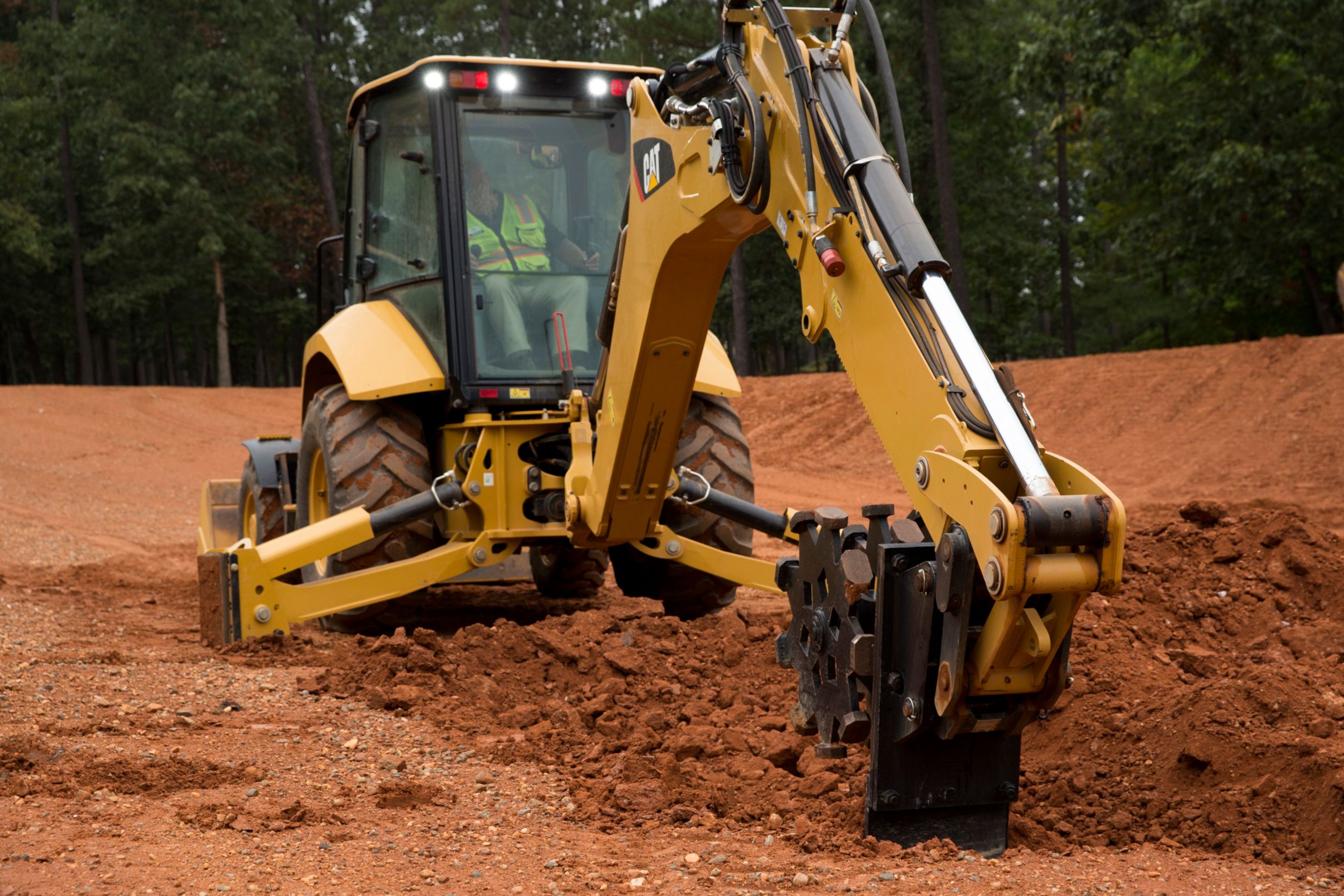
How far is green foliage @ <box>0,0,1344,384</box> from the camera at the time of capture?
20.8 meters

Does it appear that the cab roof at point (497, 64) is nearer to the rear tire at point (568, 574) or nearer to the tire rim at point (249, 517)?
the rear tire at point (568, 574)

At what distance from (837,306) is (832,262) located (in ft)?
0.57

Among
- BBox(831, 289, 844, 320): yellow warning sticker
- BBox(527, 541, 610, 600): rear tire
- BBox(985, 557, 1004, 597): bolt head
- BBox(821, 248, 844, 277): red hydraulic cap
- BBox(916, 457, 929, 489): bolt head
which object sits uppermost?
BBox(821, 248, 844, 277): red hydraulic cap

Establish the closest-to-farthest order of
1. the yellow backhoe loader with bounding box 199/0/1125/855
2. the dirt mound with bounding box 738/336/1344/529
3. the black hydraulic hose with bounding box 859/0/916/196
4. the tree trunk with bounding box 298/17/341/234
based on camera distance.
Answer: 1. the yellow backhoe loader with bounding box 199/0/1125/855
2. the black hydraulic hose with bounding box 859/0/916/196
3. the dirt mound with bounding box 738/336/1344/529
4. the tree trunk with bounding box 298/17/341/234

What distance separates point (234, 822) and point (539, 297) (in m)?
3.81

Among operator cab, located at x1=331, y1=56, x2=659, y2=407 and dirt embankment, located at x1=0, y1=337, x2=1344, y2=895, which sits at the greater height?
operator cab, located at x1=331, y1=56, x2=659, y2=407

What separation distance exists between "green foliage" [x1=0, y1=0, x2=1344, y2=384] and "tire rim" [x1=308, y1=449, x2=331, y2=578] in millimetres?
14024

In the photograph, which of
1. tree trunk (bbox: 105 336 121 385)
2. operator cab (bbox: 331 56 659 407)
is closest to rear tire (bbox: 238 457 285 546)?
operator cab (bbox: 331 56 659 407)

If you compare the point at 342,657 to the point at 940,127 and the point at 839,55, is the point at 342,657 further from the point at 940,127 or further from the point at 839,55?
the point at 940,127

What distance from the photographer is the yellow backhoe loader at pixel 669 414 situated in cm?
346

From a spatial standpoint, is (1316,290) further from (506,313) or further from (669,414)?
(669,414)

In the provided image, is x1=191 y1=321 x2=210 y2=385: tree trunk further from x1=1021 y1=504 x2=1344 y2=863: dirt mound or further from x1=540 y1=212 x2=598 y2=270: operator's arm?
x1=1021 y1=504 x2=1344 y2=863: dirt mound

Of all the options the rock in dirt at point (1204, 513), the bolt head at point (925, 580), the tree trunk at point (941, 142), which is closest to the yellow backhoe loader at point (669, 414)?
the bolt head at point (925, 580)

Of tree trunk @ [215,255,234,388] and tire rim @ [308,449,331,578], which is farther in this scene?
tree trunk @ [215,255,234,388]
